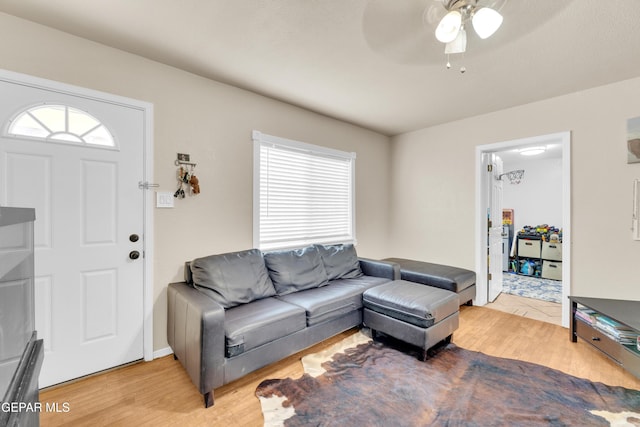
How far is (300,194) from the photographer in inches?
131

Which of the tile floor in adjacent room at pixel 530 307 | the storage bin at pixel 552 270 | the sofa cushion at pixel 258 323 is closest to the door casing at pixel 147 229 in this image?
the sofa cushion at pixel 258 323

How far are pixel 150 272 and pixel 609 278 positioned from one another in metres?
4.25

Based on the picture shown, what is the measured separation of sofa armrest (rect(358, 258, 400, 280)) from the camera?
3154 millimetres

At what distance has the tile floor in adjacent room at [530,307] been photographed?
10.4 feet

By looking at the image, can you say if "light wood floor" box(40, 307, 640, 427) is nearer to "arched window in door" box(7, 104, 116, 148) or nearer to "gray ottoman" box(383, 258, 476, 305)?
Answer: "gray ottoman" box(383, 258, 476, 305)

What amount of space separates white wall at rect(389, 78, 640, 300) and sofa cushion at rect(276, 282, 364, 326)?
6.32ft

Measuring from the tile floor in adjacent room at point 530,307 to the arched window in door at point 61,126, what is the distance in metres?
4.52

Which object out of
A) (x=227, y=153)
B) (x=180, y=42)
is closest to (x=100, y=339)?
(x=227, y=153)

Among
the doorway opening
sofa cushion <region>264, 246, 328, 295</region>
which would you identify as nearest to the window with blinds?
sofa cushion <region>264, 246, 328, 295</region>

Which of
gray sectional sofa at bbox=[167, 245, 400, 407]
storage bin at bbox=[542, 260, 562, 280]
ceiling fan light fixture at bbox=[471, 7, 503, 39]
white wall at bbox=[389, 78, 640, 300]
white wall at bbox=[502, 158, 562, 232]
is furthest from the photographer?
white wall at bbox=[502, 158, 562, 232]

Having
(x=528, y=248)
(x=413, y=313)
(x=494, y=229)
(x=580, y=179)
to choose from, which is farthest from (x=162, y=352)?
(x=528, y=248)

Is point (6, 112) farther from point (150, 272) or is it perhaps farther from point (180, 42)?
point (150, 272)

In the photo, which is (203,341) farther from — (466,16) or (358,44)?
(466,16)

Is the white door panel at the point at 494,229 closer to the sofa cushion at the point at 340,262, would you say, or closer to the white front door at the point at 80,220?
the sofa cushion at the point at 340,262
